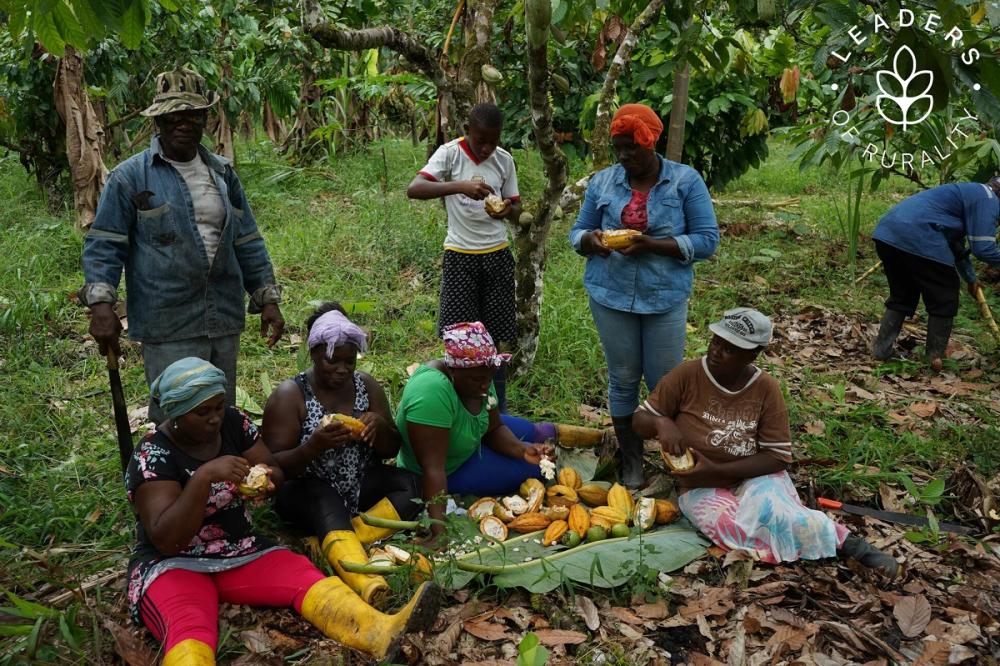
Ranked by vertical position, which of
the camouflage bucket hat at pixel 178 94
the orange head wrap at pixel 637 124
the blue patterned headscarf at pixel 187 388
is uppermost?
the camouflage bucket hat at pixel 178 94

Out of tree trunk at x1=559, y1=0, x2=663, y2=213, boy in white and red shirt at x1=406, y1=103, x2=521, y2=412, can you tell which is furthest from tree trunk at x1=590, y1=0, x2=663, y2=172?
boy in white and red shirt at x1=406, y1=103, x2=521, y2=412

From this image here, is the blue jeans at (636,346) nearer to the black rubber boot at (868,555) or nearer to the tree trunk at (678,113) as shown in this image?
the black rubber boot at (868,555)

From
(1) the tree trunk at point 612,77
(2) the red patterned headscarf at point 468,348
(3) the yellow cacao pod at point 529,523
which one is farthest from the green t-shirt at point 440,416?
(1) the tree trunk at point 612,77

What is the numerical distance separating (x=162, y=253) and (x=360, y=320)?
2675 mm

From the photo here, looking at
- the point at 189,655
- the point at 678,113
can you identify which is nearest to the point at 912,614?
the point at 189,655

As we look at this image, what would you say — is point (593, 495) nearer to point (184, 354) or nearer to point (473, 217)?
point (473, 217)

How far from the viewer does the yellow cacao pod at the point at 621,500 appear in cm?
369

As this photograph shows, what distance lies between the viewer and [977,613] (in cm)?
297

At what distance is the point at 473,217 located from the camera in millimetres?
4434

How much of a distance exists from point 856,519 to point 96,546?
3.27 meters

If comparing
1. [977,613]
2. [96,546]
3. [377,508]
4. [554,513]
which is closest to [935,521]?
[977,613]

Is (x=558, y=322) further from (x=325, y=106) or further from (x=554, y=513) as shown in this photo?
(x=325, y=106)

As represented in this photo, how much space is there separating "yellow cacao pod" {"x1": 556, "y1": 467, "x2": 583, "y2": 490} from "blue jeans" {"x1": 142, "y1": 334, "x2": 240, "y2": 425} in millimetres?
1591

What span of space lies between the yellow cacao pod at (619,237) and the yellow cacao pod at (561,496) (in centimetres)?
116
